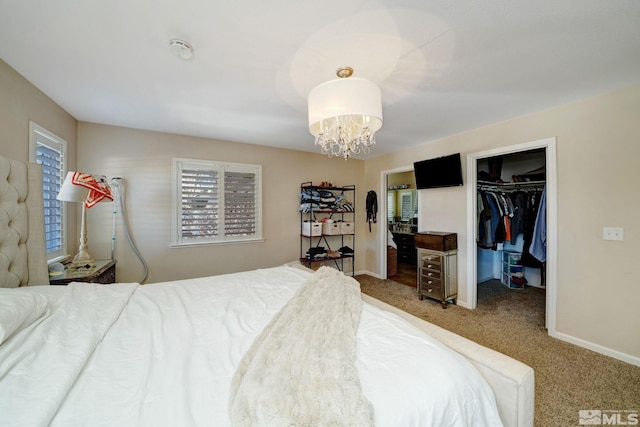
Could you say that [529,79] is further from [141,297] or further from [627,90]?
[141,297]

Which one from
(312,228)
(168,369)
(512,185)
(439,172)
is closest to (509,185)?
(512,185)

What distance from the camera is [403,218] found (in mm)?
6133

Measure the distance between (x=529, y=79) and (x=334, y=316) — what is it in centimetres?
244

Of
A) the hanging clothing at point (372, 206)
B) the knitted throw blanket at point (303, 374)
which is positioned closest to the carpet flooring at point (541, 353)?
the hanging clothing at point (372, 206)

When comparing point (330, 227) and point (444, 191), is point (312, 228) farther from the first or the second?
point (444, 191)

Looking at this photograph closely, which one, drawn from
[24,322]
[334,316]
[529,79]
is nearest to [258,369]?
[334,316]

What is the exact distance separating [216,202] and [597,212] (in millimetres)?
4322

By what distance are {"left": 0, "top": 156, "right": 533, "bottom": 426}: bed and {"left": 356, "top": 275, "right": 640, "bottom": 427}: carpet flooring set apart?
1.13 meters

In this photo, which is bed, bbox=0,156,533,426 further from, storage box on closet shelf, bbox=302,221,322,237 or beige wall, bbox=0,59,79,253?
storage box on closet shelf, bbox=302,221,322,237

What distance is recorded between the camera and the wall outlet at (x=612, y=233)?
7.16 feet

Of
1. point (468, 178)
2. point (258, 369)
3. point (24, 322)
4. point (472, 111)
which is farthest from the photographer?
point (468, 178)

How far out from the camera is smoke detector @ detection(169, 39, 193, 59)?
5.06 ft

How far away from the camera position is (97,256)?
2.92 meters

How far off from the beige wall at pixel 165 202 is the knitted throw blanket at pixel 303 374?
2.53 m
